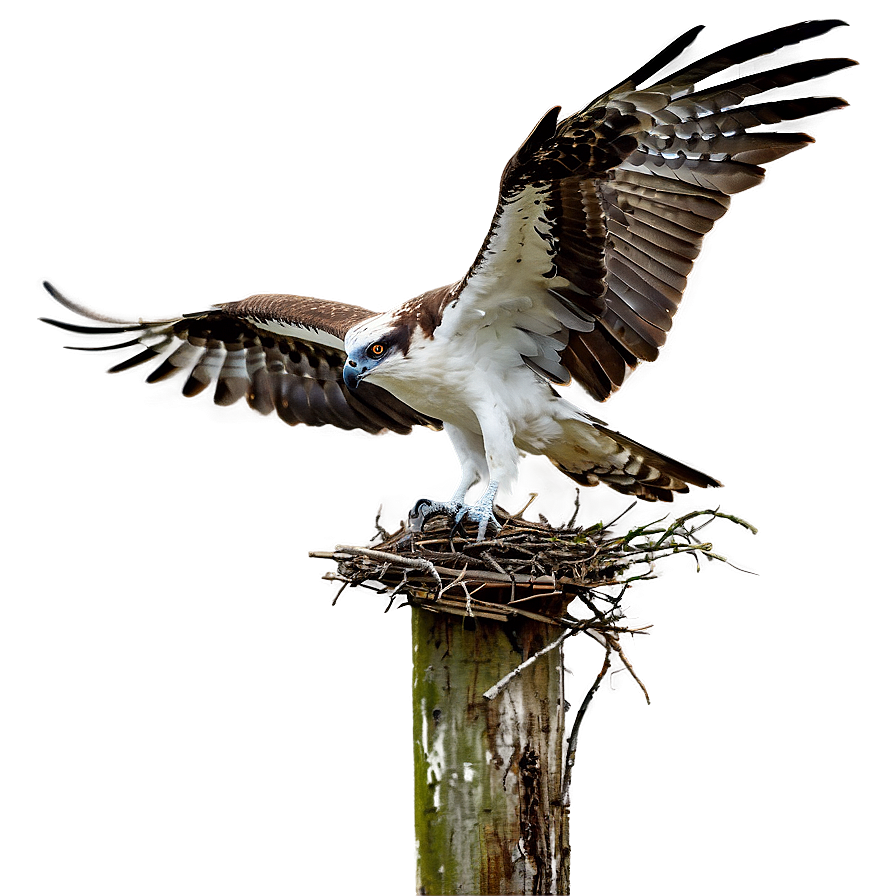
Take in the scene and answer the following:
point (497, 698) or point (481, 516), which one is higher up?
point (481, 516)

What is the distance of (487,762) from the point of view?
3.05m

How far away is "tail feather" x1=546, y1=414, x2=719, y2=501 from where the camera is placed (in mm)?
4004

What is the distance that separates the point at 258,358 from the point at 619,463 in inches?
76.7

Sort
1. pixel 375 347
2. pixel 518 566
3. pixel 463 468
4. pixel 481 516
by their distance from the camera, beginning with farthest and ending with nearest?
pixel 463 468 < pixel 375 347 < pixel 481 516 < pixel 518 566

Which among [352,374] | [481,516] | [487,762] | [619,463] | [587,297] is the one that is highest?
[587,297]

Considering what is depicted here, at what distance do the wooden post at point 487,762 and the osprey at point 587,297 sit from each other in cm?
47

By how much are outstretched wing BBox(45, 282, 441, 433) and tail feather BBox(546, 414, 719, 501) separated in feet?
2.55

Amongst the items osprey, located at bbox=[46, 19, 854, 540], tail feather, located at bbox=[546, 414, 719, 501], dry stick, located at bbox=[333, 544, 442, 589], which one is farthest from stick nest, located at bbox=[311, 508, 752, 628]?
tail feather, located at bbox=[546, 414, 719, 501]

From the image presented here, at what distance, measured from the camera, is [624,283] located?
4129 millimetres

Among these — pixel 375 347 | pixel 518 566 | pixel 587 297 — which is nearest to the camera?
pixel 518 566

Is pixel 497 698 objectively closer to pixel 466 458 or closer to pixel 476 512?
pixel 476 512

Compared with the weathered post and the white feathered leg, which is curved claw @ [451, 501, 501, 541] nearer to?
the weathered post

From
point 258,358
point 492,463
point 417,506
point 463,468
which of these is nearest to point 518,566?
point 492,463

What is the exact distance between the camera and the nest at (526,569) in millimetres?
3131
